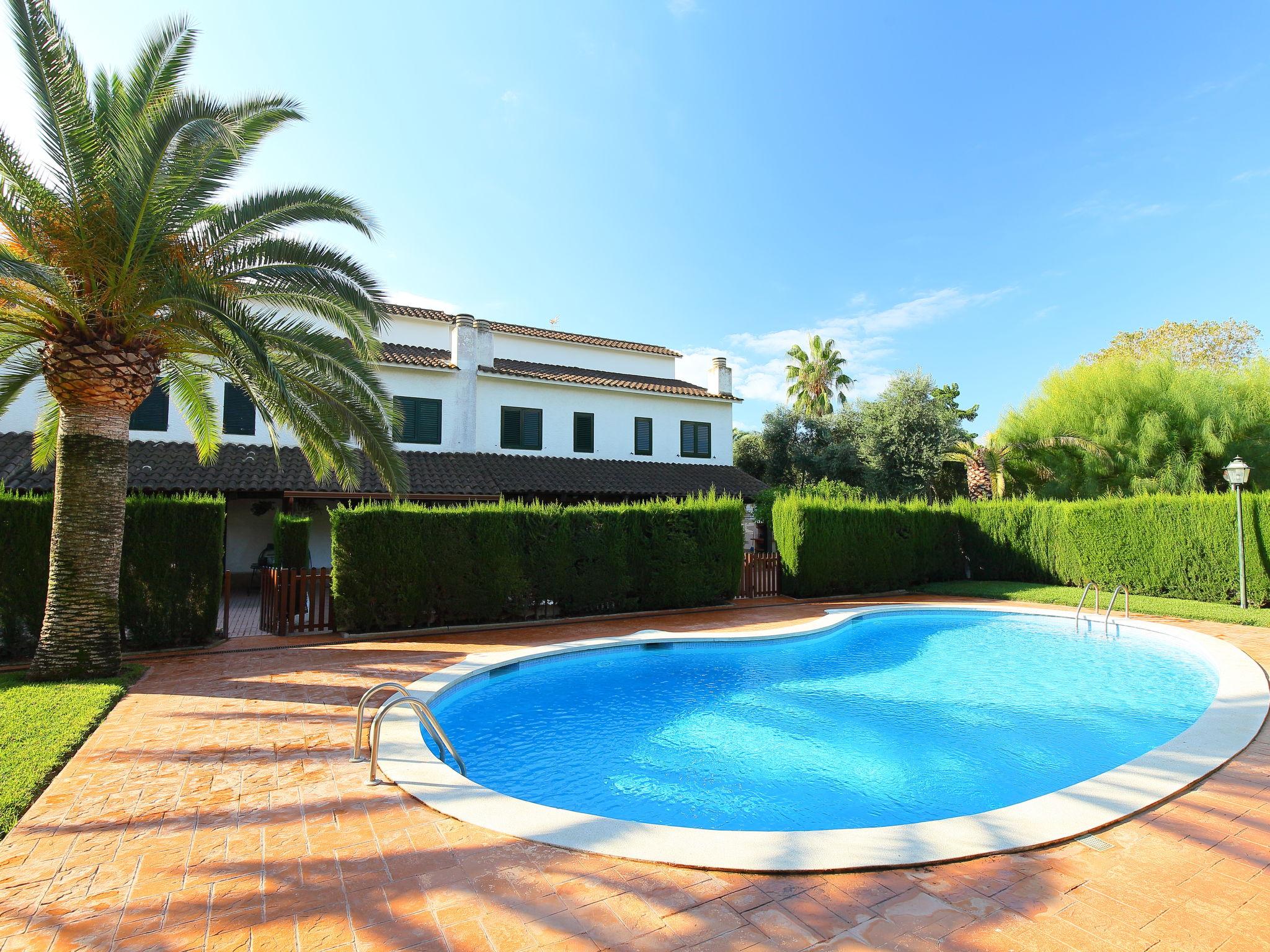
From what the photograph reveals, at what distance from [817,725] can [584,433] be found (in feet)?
54.6

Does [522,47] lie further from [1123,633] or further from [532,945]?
[1123,633]

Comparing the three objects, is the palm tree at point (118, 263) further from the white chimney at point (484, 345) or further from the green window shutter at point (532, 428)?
the green window shutter at point (532, 428)

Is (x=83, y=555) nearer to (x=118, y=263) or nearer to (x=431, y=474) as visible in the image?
(x=118, y=263)

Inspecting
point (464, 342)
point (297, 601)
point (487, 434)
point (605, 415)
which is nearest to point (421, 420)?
point (487, 434)

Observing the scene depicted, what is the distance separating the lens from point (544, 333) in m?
25.7

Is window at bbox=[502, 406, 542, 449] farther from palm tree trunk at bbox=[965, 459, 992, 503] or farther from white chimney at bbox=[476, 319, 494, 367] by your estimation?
palm tree trunk at bbox=[965, 459, 992, 503]

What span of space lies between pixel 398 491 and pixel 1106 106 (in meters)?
18.4

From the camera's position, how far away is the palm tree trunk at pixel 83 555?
805cm

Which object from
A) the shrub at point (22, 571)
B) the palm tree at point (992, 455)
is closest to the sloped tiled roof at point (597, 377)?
the palm tree at point (992, 455)

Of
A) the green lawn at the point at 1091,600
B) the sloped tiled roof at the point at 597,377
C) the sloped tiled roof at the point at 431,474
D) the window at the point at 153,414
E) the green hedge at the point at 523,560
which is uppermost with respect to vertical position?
the sloped tiled roof at the point at 597,377

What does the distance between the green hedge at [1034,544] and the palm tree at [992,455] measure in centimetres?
377

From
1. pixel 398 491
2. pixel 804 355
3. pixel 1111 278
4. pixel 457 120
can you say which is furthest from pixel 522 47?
pixel 804 355

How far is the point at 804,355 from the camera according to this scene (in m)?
42.7

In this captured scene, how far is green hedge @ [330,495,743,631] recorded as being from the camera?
11.8m
